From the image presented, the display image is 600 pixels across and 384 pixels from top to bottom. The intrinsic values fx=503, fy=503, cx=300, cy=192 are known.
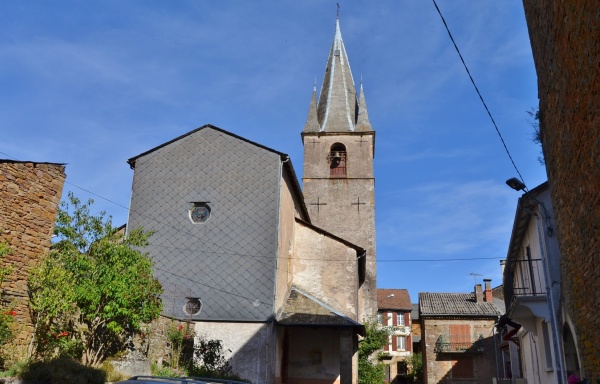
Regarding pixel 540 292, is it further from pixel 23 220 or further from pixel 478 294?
pixel 478 294

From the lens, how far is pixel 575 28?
17.2 ft

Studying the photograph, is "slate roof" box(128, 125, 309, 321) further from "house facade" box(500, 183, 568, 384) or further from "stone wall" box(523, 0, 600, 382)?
"stone wall" box(523, 0, 600, 382)

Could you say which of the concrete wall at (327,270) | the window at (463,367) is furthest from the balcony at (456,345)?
the concrete wall at (327,270)

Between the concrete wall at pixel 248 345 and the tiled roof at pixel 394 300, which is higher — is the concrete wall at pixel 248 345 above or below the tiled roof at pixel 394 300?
below

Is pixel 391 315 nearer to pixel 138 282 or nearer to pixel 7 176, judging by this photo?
pixel 138 282

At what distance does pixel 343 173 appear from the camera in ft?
100

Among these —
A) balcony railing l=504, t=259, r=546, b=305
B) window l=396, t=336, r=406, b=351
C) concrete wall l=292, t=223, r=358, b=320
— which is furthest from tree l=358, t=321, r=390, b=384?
window l=396, t=336, r=406, b=351

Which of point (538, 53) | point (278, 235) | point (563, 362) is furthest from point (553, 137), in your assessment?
point (278, 235)

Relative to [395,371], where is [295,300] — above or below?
above

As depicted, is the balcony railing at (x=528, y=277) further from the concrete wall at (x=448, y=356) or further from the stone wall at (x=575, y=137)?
the concrete wall at (x=448, y=356)

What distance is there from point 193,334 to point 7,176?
818cm

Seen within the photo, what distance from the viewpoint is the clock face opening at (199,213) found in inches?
687

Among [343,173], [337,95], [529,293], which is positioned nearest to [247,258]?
[529,293]

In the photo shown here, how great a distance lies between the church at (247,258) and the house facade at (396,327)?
25315 millimetres
